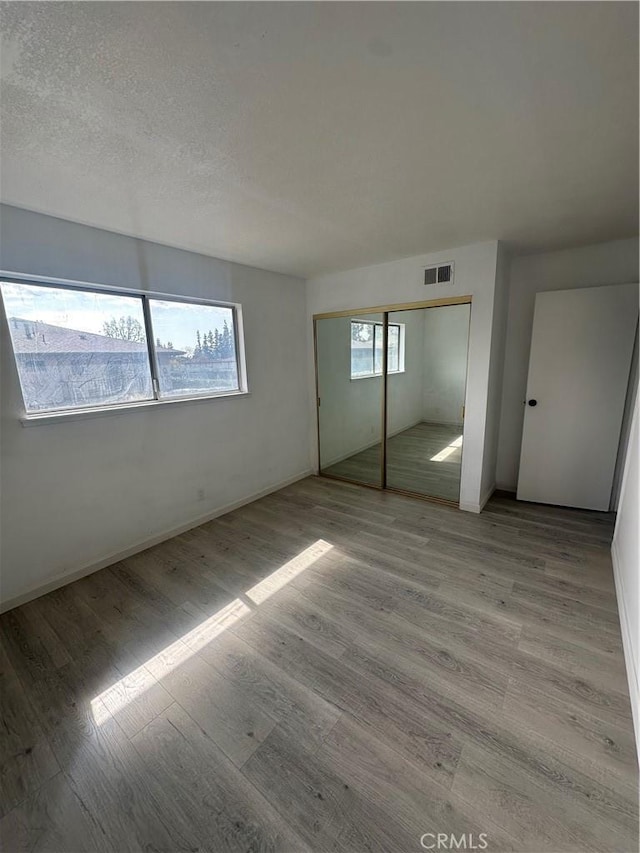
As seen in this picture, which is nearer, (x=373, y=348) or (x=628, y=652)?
(x=628, y=652)

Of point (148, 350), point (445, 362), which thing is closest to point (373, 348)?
point (445, 362)

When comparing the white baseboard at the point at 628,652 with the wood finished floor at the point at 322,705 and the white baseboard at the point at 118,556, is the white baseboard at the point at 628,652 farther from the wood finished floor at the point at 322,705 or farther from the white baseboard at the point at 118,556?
the white baseboard at the point at 118,556

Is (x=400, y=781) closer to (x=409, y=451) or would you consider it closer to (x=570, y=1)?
(x=570, y=1)

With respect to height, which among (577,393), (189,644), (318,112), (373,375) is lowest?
(189,644)

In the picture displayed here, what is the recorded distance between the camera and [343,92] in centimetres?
117

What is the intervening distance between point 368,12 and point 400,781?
2.50 meters

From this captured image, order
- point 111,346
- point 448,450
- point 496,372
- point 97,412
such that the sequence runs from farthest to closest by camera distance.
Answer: point 448,450 → point 496,372 → point 111,346 → point 97,412

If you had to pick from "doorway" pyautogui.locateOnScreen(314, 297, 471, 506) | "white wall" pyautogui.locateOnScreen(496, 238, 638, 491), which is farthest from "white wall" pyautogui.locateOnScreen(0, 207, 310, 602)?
"white wall" pyautogui.locateOnScreen(496, 238, 638, 491)

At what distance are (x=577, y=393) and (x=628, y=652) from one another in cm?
222

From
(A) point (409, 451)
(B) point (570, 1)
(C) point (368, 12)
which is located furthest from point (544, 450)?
(C) point (368, 12)

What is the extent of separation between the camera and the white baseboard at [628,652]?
4.48 feet

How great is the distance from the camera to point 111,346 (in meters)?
2.49

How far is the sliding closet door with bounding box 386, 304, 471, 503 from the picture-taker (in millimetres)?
3332

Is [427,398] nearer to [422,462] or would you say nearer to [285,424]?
[422,462]
